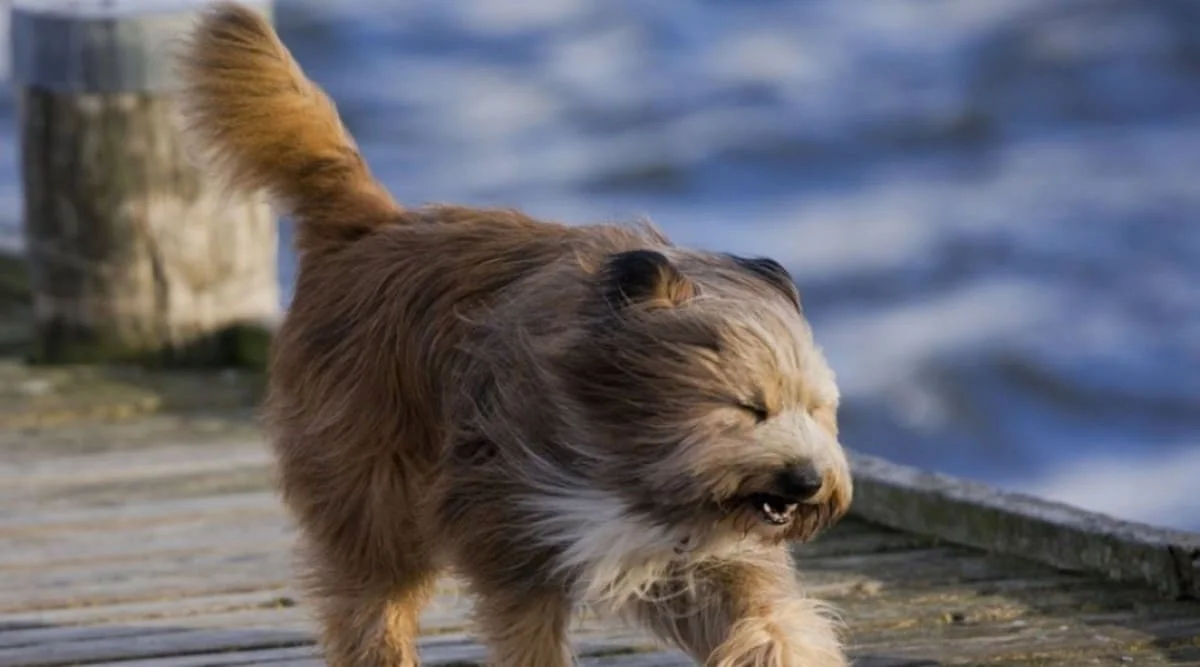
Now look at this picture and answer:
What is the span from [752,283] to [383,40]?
15.9 metres

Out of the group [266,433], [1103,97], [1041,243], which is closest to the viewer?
[266,433]

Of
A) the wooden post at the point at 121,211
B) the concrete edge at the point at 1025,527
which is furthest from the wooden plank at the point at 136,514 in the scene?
the concrete edge at the point at 1025,527

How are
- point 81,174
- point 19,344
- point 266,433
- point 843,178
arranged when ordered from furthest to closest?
point 843,178, point 19,344, point 81,174, point 266,433

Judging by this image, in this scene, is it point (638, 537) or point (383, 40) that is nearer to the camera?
point (638, 537)

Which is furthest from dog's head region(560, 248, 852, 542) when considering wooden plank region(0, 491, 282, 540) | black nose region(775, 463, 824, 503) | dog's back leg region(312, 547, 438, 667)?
wooden plank region(0, 491, 282, 540)

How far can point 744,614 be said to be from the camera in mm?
3799

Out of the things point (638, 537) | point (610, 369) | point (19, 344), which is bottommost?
point (19, 344)

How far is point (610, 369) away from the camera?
3.61 meters

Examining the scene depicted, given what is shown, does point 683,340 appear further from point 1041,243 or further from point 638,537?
point 1041,243

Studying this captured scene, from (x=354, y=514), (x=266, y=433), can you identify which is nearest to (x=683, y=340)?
(x=354, y=514)

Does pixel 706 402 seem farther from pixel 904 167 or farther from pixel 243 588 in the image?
pixel 904 167

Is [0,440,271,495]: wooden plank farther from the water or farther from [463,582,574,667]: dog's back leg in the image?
the water

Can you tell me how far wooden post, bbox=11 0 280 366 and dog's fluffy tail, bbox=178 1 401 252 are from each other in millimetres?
2201

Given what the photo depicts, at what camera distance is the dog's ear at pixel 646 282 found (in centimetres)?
358
